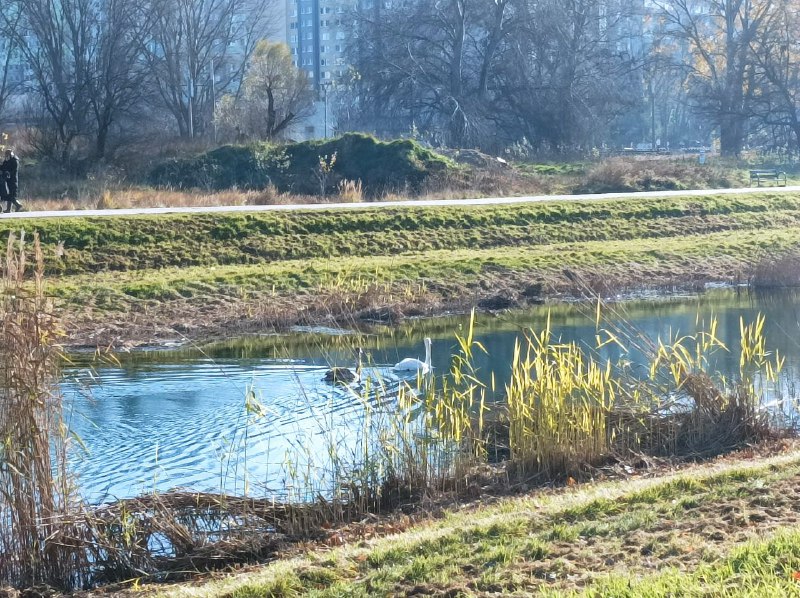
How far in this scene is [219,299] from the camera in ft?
69.4

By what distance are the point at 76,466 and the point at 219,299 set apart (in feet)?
35.2

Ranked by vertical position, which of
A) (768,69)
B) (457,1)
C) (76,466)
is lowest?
(76,466)

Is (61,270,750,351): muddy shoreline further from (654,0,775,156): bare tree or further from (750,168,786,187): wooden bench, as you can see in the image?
(654,0,775,156): bare tree

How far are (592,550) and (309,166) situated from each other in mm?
34574

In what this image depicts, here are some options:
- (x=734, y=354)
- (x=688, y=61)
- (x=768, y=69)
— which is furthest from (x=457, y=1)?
(x=734, y=354)

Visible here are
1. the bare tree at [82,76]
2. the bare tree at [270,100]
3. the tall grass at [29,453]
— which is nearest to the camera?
the tall grass at [29,453]

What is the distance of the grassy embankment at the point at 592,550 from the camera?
18.0 ft

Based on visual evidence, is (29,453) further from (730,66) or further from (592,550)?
(730,66)

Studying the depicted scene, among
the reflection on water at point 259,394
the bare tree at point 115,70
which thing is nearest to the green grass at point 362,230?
the reflection on water at point 259,394

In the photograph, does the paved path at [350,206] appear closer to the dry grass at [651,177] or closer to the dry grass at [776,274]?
the dry grass at [651,177]

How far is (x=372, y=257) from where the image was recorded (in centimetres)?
2511

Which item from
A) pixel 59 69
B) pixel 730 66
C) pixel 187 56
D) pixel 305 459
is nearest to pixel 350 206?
pixel 305 459

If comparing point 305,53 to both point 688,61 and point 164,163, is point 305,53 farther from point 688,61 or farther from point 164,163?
point 164,163

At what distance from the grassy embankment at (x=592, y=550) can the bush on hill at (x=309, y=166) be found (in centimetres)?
2762
